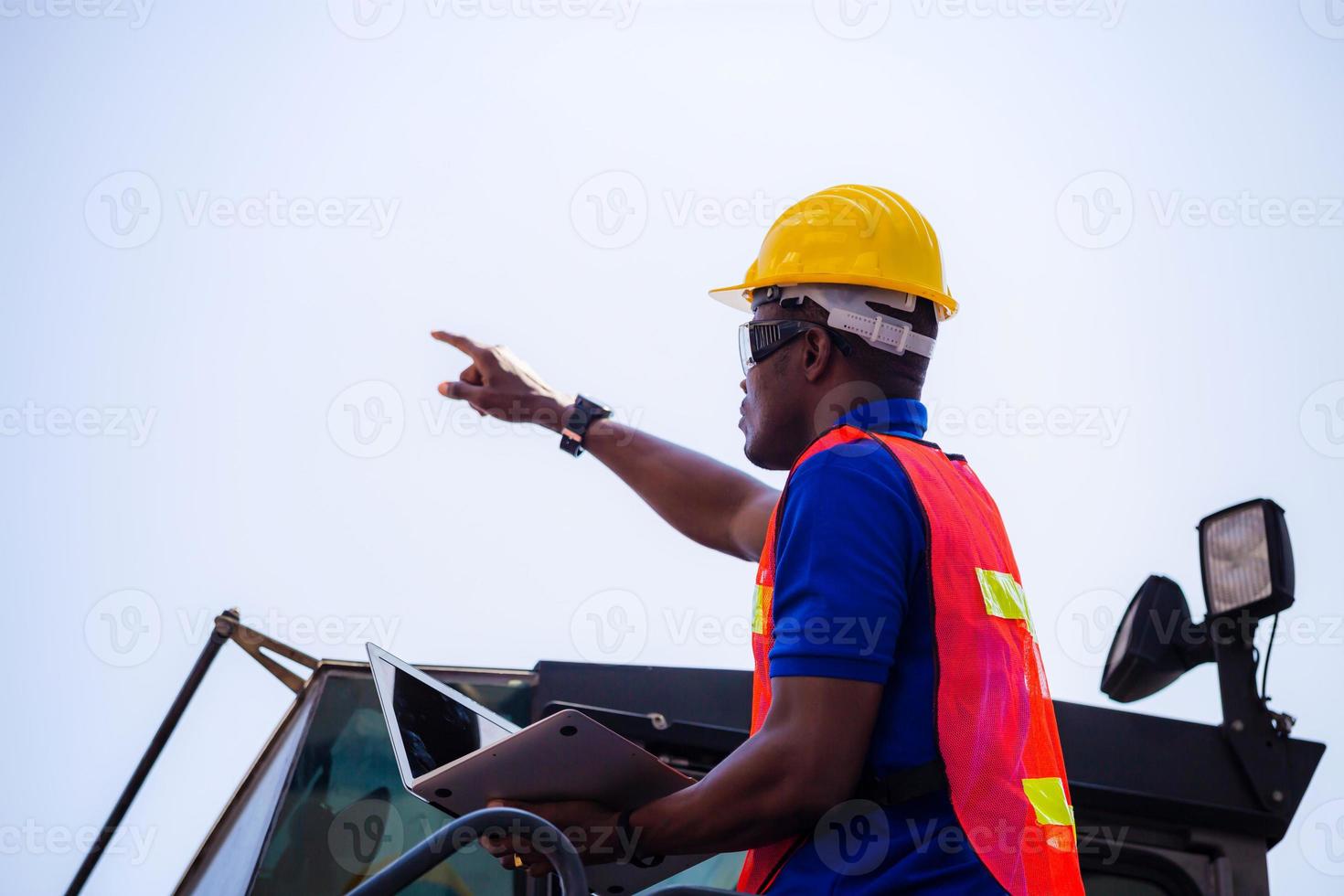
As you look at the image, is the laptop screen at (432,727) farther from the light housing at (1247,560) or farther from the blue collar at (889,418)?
the light housing at (1247,560)

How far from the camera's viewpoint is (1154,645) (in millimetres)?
4773

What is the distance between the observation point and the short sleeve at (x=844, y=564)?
8.08 feet

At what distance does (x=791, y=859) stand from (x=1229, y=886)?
232cm

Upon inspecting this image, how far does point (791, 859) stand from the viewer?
257cm

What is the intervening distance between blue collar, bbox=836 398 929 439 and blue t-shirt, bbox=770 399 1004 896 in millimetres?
327

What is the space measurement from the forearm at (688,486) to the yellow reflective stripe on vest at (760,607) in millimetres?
1559

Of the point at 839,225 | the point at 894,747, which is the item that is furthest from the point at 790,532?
the point at 839,225

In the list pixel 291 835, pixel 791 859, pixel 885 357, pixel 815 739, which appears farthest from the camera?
pixel 291 835

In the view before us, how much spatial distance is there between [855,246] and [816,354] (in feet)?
1.00

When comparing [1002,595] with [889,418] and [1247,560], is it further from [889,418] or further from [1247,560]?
[1247,560]

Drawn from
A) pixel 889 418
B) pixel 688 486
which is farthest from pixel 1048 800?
pixel 688 486

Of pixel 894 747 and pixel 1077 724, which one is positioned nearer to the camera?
pixel 894 747

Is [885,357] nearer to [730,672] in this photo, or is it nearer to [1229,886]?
[730,672]

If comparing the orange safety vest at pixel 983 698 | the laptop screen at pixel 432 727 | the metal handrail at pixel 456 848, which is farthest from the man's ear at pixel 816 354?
the metal handrail at pixel 456 848
